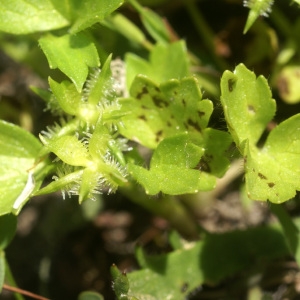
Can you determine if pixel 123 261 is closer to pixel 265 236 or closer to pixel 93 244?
pixel 93 244

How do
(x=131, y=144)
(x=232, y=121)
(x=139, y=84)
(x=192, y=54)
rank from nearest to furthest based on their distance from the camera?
(x=232, y=121)
(x=139, y=84)
(x=131, y=144)
(x=192, y=54)

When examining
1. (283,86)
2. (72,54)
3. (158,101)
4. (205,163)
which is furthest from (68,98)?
(283,86)

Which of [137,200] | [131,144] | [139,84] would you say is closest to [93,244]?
[137,200]

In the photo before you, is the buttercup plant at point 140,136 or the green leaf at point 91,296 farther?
the green leaf at point 91,296

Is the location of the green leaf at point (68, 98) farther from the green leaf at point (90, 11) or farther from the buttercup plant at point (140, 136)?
the green leaf at point (90, 11)

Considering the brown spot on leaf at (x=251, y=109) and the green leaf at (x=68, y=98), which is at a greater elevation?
the brown spot on leaf at (x=251, y=109)

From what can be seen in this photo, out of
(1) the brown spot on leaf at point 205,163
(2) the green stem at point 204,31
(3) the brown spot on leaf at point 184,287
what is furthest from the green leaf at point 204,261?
(2) the green stem at point 204,31

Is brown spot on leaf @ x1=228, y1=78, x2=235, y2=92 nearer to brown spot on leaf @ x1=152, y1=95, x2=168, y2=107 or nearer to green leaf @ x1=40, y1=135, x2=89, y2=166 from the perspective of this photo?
brown spot on leaf @ x1=152, y1=95, x2=168, y2=107

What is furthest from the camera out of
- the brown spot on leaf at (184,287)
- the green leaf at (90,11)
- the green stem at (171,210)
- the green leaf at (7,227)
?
the green stem at (171,210)
